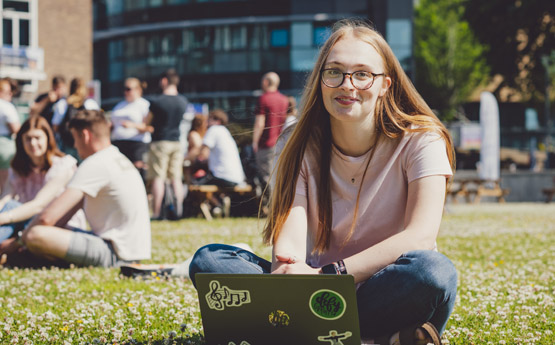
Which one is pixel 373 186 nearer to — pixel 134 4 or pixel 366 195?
pixel 366 195

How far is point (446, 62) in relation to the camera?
55.2 metres

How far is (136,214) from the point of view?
6.53 meters

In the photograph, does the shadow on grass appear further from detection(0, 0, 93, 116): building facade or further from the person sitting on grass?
detection(0, 0, 93, 116): building facade

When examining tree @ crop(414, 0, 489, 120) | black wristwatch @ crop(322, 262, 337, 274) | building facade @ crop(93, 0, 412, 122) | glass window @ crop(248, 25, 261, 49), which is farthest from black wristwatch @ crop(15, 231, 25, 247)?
tree @ crop(414, 0, 489, 120)

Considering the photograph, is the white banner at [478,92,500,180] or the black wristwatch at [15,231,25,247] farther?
the white banner at [478,92,500,180]

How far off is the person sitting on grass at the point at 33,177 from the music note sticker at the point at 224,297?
427 centimetres

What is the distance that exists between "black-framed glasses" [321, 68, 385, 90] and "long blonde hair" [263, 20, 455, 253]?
97mm

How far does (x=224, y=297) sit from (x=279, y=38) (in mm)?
40471

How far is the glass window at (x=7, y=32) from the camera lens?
36.4 meters

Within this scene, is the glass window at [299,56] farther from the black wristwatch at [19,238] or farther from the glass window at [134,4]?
the black wristwatch at [19,238]

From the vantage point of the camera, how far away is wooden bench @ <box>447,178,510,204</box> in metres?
24.4

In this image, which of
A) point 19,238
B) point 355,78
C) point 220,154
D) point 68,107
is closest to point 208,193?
point 220,154

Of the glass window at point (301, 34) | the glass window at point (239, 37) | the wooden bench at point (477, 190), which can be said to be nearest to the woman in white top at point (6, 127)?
the wooden bench at point (477, 190)

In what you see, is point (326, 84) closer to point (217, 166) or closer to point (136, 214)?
point (136, 214)
